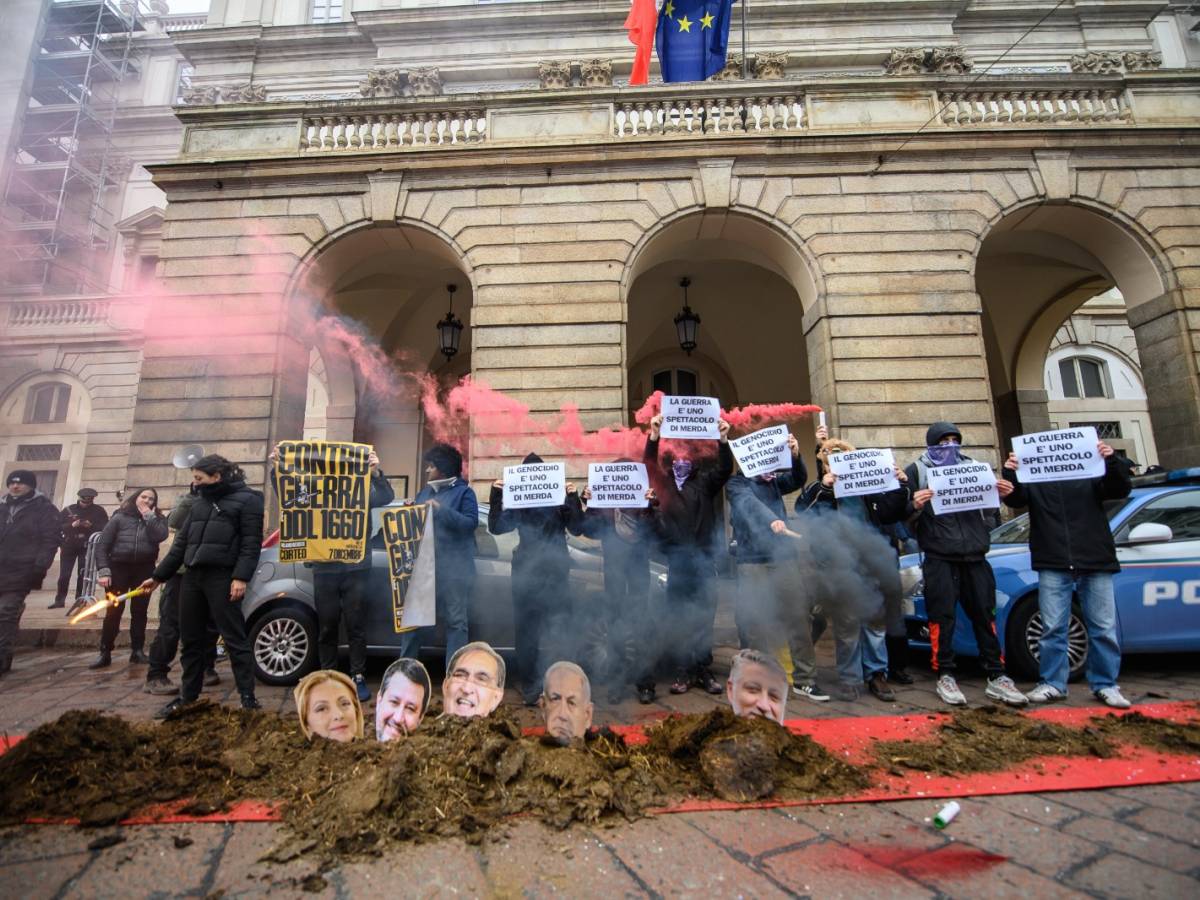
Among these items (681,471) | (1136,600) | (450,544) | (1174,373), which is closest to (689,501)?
(681,471)

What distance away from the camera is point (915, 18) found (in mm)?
13328

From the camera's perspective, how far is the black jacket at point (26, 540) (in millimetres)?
5398

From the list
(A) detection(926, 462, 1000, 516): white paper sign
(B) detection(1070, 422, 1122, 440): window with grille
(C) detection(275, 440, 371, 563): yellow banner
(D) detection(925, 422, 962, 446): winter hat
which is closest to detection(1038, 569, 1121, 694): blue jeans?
(A) detection(926, 462, 1000, 516): white paper sign

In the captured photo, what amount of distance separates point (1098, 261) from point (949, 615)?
28.9 ft

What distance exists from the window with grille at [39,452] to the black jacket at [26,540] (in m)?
15.1

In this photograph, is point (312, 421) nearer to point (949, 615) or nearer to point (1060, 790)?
point (949, 615)

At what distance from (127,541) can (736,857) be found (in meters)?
6.29

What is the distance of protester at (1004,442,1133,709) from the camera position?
3.99m

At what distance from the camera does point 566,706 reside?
2.99 m

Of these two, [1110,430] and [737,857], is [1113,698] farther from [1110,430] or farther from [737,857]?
[1110,430]

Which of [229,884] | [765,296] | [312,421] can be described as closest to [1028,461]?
[229,884]

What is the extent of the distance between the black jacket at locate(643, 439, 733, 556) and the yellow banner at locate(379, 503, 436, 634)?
5.82 ft

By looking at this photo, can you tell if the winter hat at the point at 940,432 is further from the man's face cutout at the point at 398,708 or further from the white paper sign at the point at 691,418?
the man's face cutout at the point at 398,708

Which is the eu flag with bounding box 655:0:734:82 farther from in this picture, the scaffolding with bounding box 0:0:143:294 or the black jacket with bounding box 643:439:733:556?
the scaffolding with bounding box 0:0:143:294
